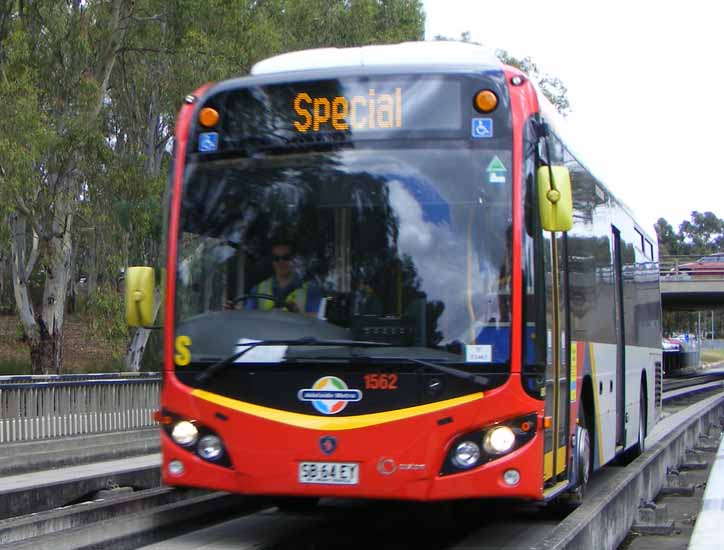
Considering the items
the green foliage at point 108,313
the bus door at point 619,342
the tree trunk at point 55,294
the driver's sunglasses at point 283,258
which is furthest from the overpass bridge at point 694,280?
the driver's sunglasses at point 283,258

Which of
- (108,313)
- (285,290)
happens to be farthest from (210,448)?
(108,313)

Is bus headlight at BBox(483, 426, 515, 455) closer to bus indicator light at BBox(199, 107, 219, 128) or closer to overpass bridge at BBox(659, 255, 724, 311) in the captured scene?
bus indicator light at BBox(199, 107, 219, 128)

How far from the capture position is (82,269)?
208 feet

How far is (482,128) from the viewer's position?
8938mm

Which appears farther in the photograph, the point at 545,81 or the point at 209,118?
the point at 545,81

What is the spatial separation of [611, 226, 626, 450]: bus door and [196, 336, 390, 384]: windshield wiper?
557 centimetres

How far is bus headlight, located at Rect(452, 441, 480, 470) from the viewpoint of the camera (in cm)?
853

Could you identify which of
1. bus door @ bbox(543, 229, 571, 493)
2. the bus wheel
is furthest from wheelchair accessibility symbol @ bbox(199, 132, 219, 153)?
the bus wheel

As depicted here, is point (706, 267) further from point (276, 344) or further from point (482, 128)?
point (276, 344)

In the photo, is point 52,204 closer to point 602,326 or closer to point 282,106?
point 602,326

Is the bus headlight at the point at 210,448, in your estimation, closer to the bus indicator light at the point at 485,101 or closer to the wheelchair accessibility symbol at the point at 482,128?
the wheelchair accessibility symbol at the point at 482,128

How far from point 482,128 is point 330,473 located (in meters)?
2.56

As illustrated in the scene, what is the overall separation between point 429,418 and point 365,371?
0.53 meters

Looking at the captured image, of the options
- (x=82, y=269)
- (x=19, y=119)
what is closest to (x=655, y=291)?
(x=19, y=119)
